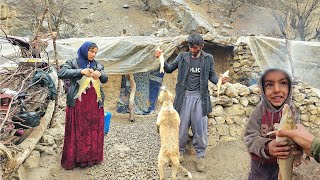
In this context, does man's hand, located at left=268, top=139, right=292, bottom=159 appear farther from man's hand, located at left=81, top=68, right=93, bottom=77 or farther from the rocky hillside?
the rocky hillside

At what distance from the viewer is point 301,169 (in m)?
4.54

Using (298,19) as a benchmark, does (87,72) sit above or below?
below

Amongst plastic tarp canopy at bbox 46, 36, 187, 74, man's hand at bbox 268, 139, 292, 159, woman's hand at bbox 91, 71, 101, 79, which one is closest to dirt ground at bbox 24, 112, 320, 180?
woman's hand at bbox 91, 71, 101, 79

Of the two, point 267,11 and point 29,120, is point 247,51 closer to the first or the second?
point 29,120

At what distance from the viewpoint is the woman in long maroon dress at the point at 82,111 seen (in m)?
3.71

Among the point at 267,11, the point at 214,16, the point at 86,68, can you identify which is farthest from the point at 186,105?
the point at 267,11

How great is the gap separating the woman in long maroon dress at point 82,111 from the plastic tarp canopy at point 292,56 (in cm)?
496

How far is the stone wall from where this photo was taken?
5.82 meters

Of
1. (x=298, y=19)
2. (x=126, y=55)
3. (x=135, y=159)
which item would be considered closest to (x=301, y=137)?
(x=135, y=159)

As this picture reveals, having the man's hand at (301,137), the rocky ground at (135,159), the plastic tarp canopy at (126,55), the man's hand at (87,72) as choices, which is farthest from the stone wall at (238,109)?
the man's hand at (301,137)

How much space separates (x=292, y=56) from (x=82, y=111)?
20.1ft

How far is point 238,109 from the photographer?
19.9ft

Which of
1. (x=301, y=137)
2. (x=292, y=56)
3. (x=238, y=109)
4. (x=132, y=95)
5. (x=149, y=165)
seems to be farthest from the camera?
(x=132, y=95)

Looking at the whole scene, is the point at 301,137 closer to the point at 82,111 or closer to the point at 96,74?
the point at 96,74
